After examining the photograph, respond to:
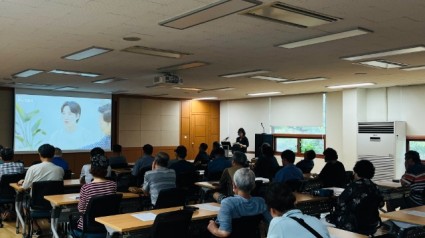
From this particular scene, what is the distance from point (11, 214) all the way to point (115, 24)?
4.73 metres

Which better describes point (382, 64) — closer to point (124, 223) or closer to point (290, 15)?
point (290, 15)

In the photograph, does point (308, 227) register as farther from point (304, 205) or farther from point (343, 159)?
point (343, 159)

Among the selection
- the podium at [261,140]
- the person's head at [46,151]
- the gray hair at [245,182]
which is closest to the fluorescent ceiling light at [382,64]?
the gray hair at [245,182]

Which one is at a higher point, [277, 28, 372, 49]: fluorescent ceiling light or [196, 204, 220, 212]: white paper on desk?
[277, 28, 372, 49]: fluorescent ceiling light

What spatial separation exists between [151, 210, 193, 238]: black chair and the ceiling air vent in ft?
6.75

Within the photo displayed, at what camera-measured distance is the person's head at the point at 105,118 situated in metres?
12.3

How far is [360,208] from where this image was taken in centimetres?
389

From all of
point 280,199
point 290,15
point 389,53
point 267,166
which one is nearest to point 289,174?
point 267,166

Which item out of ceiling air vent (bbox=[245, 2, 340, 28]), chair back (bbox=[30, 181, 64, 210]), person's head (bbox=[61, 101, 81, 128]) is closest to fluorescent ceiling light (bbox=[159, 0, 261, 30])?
ceiling air vent (bbox=[245, 2, 340, 28])

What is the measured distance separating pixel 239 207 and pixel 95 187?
1.69 m

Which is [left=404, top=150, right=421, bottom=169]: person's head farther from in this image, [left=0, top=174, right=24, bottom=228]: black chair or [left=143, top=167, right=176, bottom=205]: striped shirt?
[left=0, top=174, right=24, bottom=228]: black chair

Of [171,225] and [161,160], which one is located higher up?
A: [161,160]

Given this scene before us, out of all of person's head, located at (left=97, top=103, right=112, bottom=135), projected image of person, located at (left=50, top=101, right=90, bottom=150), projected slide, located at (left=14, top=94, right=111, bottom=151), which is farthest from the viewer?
person's head, located at (left=97, top=103, right=112, bottom=135)

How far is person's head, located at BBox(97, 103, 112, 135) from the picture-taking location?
12.3 meters
